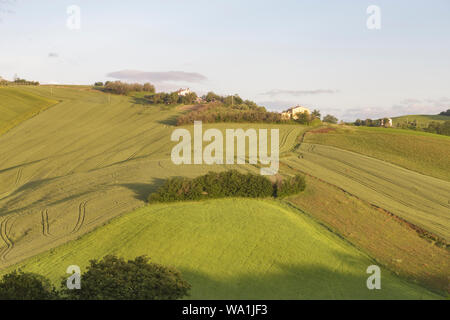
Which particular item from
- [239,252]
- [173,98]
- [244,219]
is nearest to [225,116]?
[173,98]

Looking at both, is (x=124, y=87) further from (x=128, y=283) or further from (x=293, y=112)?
(x=128, y=283)

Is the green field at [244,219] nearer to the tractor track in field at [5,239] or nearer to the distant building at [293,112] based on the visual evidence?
the tractor track in field at [5,239]

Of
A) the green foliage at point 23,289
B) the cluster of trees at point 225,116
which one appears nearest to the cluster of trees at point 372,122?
the cluster of trees at point 225,116

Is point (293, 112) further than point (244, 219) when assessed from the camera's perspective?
Yes

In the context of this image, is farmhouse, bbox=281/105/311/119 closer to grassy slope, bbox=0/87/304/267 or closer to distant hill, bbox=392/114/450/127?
grassy slope, bbox=0/87/304/267

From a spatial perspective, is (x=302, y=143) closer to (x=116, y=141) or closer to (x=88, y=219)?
(x=116, y=141)

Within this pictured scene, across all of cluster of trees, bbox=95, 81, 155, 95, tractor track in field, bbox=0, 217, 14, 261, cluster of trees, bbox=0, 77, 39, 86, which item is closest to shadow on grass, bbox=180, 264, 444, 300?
tractor track in field, bbox=0, 217, 14, 261
